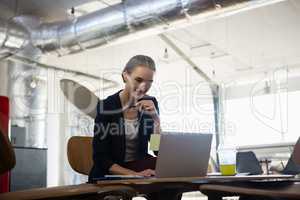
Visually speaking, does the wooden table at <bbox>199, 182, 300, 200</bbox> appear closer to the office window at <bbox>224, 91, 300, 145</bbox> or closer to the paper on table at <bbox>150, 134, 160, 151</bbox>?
the paper on table at <bbox>150, 134, 160, 151</bbox>

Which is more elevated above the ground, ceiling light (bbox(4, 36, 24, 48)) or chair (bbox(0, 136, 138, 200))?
ceiling light (bbox(4, 36, 24, 48))

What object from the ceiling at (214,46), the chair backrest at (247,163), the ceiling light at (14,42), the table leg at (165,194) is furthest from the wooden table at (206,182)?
the ceiling at (214,46)

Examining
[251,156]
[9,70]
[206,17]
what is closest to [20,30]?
[9,70]

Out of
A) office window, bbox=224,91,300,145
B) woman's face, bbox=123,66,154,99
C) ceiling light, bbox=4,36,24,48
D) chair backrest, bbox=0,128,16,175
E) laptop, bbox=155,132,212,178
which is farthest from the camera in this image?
office window, bbox=224,91,300,145

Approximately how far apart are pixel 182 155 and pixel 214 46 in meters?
4.87

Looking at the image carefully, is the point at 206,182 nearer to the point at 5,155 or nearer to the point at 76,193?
the point at 76,193

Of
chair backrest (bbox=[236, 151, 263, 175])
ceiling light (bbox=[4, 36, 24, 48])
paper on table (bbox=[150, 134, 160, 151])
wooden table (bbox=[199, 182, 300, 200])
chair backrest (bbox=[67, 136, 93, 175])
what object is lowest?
chair backrest (bbox=[236, 151, 263, 175])

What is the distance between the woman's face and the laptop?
59 cm

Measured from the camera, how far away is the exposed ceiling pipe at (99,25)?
12.0 feet

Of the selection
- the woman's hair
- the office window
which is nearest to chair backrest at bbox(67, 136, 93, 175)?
the woman's hair

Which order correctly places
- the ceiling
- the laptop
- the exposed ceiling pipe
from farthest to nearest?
the ceiling → the exposed ceiling pipe → the laptop

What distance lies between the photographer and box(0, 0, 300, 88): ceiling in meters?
4.80

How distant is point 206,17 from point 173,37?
2157 mm

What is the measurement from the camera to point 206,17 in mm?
3662
